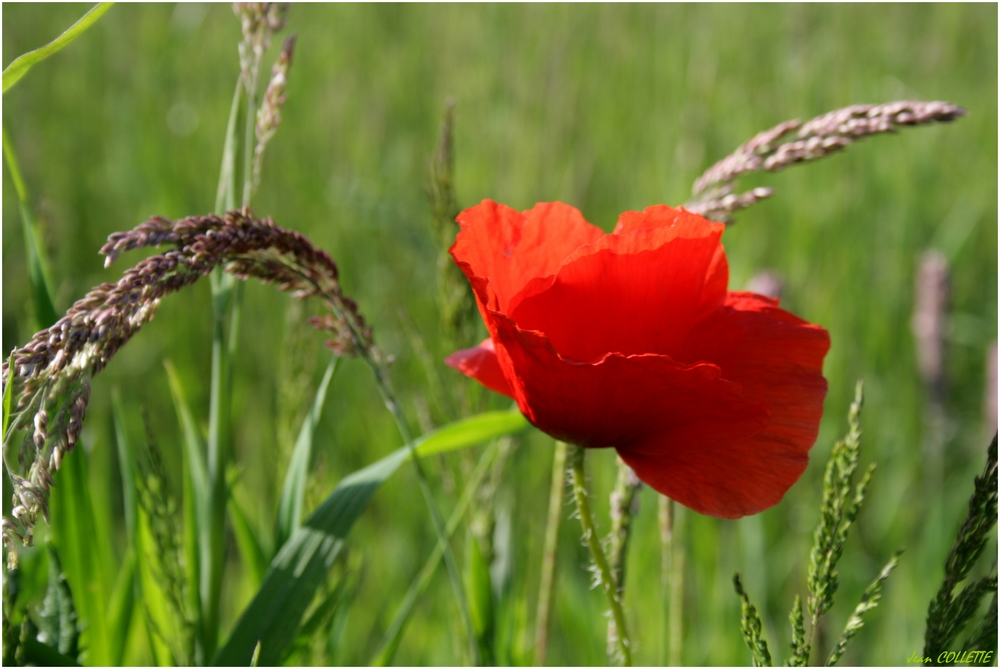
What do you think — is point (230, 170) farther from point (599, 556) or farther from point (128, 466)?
point (599, 556)

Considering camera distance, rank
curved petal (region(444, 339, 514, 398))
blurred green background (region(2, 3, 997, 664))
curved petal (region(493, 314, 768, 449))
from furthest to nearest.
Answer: blurred green background (region(2, 3, 997, 664)) < curved petal (region(444, 339, 514, 398)) < curved petal (region(493, 314, 768, 449))

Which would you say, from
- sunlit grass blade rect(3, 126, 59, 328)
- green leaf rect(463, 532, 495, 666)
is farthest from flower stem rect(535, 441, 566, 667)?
sunlit grass blade rect(3, 126, 59, 328)

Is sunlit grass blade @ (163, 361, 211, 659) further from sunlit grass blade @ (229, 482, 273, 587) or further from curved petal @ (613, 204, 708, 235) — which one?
curved petal @ (613, 204, 708, 235)

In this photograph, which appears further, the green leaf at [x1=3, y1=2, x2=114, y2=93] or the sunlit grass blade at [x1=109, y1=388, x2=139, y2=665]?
the sunlit grass blade at [x1=109, y1=388, x2=139, y2=665]

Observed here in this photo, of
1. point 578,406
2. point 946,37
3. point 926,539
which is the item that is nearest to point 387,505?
point 926,539

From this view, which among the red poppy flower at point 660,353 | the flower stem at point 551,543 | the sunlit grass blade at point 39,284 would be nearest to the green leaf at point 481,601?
the flower stem at point 551,543

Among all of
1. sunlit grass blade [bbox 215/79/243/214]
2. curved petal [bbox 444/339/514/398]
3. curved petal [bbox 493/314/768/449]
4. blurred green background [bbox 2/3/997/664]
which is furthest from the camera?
blurred green background [bbox 2/3/997/664]

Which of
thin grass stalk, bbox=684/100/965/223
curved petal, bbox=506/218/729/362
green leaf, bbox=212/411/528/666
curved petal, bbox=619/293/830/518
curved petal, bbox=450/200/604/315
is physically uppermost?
thin grass stalk, bbox=684/100/965/223

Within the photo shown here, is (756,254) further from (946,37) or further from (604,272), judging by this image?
(604,272)
